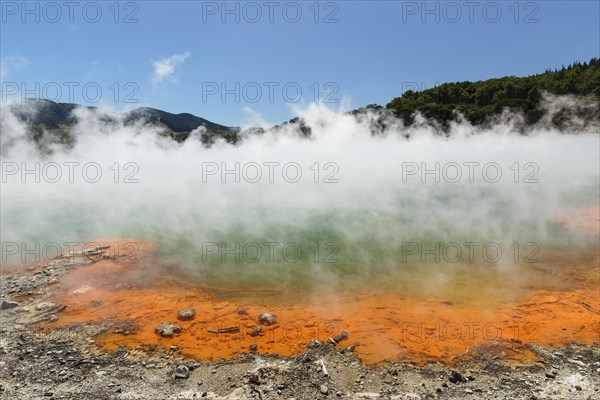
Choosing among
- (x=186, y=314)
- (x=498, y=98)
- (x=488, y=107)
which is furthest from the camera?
(x=498, y=98)

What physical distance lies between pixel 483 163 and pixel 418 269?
2219cm

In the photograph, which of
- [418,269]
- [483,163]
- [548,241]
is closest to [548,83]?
[483,163]

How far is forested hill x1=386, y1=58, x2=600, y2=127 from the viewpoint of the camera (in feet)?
134

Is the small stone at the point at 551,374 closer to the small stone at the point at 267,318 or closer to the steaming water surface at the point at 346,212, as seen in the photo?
the steaming water surface at the point at 346,212

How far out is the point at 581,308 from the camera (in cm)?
859

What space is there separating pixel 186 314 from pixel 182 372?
7.59ft

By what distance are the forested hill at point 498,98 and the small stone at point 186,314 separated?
131 ft

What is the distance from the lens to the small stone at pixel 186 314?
330 inches

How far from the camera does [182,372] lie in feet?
20.5

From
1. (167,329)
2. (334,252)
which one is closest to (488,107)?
(334,252)

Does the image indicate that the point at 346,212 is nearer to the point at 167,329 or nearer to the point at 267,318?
the point at 267,318

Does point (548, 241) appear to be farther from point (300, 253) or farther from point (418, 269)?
point (300, 253)

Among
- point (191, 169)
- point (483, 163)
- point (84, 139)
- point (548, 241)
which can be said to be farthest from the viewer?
point (84, 139)

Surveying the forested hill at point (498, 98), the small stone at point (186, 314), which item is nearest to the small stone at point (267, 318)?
the small stone at point (186, 314)
